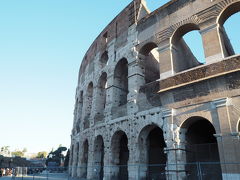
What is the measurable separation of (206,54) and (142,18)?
214 inches

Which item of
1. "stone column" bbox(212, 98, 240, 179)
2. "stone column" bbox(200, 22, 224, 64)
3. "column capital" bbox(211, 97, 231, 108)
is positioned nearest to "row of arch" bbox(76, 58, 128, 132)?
"stone column" bbox(200, 22, 224, 64)

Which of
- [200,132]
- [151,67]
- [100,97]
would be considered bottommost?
[200,132]

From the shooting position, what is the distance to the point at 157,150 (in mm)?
12078

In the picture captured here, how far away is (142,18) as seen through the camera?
13.1 meters

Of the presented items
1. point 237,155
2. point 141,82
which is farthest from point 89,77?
point 237,155

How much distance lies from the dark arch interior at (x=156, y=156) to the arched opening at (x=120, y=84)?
3.05 m

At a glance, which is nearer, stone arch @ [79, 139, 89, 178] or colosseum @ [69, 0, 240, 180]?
colosseum @ [69, 0, 240, 180]

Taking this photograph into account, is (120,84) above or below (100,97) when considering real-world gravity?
above

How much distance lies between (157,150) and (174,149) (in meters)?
3.23

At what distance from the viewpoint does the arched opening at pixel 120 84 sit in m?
13.8

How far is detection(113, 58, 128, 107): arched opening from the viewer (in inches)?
545

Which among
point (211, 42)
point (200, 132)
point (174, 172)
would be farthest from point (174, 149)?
point (211, 42)

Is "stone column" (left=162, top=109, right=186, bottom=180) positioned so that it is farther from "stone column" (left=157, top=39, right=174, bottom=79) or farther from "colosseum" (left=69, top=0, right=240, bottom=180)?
"stone column" (left=157, top=39, right=174, bottom=79)

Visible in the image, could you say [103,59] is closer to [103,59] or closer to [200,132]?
[103,59]
